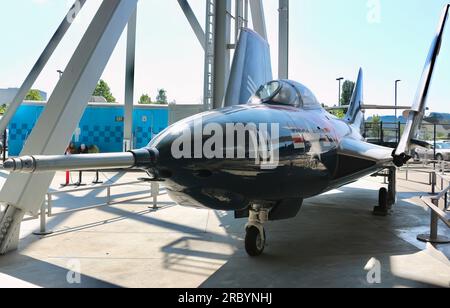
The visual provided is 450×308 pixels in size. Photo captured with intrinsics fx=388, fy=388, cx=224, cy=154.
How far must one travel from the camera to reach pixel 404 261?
586 cm

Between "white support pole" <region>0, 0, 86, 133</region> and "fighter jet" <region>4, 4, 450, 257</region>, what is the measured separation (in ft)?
30.5

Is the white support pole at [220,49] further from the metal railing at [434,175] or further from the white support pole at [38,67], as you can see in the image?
the metal railing at [434,175]

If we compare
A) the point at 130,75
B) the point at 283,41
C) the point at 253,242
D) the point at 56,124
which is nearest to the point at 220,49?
the point at 283,41

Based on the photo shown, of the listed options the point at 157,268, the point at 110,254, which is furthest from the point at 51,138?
the point at 157,268

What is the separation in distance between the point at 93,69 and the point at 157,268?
343 cm

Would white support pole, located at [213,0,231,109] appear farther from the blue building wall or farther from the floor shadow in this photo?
the blue building wall

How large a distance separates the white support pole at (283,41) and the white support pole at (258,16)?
0.78 m

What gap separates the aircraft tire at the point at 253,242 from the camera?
5.96 m

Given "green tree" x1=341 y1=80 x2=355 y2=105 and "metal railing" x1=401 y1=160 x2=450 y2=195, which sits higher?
"green tree" x1=341 y1=80 x2=355 y2=105

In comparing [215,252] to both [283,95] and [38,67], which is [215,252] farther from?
[38,67]

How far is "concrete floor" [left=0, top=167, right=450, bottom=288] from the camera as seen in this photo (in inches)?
198

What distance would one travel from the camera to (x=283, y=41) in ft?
50.7

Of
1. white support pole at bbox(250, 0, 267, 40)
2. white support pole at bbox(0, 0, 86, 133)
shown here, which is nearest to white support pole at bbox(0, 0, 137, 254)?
white support pole at bbox(0, 0, 86, 133)

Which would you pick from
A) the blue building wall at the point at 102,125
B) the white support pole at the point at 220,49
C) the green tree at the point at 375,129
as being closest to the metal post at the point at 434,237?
the white support pole at the point at 220,49
